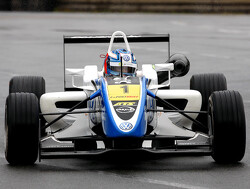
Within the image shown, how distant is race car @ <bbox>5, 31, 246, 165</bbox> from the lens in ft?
27.5

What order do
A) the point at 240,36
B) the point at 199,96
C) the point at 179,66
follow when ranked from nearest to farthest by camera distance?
the point at 199,96 → the point at 179,66 → the point at 240,36

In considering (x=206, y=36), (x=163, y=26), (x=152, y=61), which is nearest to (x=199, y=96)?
(x=152, y=61)

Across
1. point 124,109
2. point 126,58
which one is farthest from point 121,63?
point 124,109

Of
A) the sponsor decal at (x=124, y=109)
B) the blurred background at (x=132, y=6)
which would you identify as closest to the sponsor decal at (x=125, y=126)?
the sponsor decal at (x=124, y=109)

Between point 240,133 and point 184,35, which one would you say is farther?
point 184,35

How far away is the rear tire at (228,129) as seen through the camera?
27.7 feet

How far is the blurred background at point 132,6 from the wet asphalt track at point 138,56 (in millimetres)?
2206

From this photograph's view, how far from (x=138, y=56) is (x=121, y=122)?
554 inches

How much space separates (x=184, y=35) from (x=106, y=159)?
21893mm

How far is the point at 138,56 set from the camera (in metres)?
22.3

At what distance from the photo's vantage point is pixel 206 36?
30.0m

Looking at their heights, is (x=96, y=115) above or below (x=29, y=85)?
below

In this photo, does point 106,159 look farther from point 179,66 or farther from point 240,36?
point 240,36

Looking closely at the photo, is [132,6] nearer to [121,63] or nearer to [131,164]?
[121,63]
